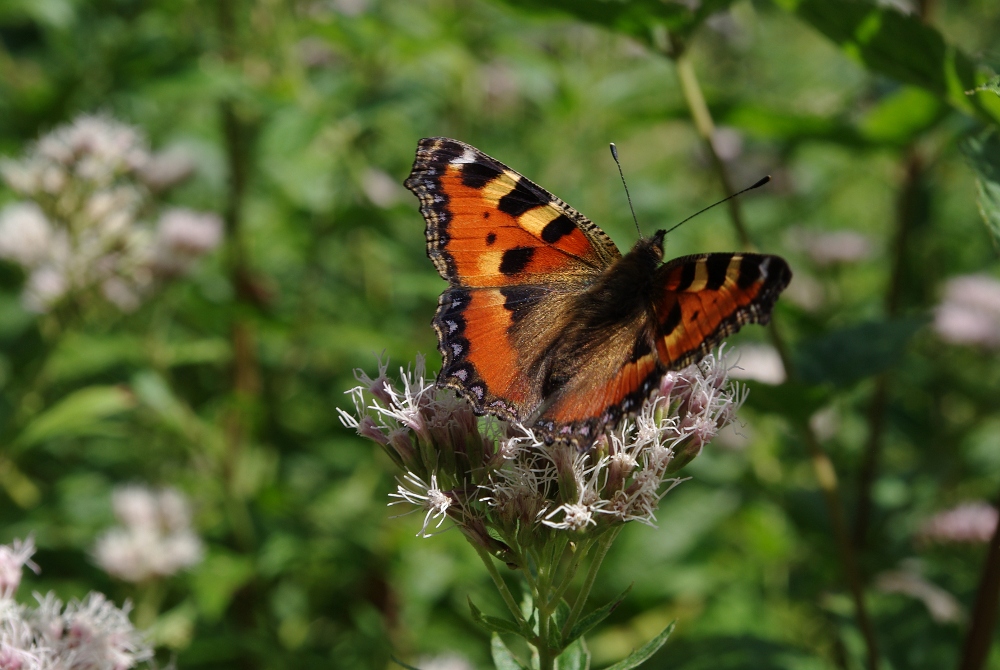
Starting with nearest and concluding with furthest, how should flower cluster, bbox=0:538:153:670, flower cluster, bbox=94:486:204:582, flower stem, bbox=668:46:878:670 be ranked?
1. flower cluster, bbox=0:538:153:670
2. flower stem, bbox=668:46:878:670
3. flower cluster, bbox=94:486:204:582

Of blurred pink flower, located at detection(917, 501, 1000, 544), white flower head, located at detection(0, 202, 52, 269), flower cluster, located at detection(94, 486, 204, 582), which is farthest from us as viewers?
white flower head, located at detection(0, 202, 52, 269)

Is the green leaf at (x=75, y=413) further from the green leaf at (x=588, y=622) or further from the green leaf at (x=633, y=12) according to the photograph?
the green leaf at (x=588, y=622)

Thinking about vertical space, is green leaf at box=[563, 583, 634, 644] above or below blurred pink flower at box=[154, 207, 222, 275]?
above

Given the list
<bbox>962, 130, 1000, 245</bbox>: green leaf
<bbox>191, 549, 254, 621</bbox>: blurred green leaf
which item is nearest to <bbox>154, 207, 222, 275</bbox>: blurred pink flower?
<bbox>191, 549, 254, 621</bbox>: blurred green leaf

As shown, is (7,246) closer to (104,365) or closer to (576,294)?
(104,365)

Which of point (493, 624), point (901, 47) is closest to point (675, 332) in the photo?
point (493, 624)

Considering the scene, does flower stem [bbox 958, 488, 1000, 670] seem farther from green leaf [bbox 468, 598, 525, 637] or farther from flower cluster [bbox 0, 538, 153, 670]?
flower cluster [bbox 0, 538, 153, 670]
